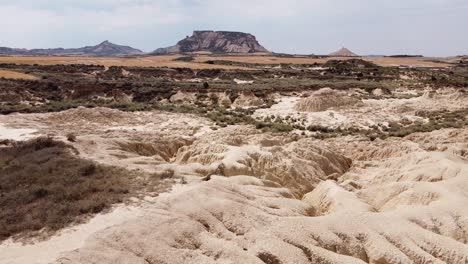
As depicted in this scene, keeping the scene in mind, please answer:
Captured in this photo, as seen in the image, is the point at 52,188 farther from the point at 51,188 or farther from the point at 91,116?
the point at 91,116

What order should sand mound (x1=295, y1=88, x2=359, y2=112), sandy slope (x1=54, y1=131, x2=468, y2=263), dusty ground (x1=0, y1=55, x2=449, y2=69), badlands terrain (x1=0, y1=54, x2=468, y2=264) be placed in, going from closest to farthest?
sandy slope (x1=54, y1=131, x2=468, y2=263), badlands terrain (x1=0, y1=54, x2=468, y2=264), sand mound (x1=295, y1=88, x2=359, y2=112), dusty ground (x1=0, y1=55, x2=449, y2=69)

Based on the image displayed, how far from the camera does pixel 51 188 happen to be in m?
14.5

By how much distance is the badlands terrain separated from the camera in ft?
37.2

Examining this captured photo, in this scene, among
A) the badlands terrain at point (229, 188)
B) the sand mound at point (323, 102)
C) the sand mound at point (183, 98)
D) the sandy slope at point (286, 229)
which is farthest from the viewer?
the sand mound at point (183, 98)

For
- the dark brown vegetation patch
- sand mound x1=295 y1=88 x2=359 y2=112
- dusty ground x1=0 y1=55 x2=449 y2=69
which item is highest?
dusty ground x1=0 y1=55 x2=449 y2=69

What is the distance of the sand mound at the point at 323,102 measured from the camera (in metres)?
36.6

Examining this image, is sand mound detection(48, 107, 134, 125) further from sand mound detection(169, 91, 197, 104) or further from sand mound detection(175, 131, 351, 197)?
sand mound detection(169, 91, 197, 104)

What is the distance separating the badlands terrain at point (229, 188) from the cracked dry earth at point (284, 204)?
52mm

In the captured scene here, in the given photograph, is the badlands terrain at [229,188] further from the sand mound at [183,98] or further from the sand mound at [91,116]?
the sand mound at [183,98]

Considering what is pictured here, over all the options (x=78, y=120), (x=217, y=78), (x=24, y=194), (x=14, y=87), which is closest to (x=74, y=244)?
(x=24, y=194)

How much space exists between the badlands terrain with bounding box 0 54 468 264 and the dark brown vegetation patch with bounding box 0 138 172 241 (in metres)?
0.05

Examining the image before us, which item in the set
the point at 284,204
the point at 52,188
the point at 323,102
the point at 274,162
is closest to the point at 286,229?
the point at 284,204

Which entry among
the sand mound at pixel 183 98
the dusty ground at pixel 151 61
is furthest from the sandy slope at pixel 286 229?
the dusty ground at pixel 151 61

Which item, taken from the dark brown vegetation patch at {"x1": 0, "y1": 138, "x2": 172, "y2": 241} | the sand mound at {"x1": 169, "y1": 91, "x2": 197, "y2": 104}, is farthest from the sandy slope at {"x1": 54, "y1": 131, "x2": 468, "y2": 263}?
the sand mound at {"x1": 169, "y1": 91, "x2": 197, "y2": 104}
